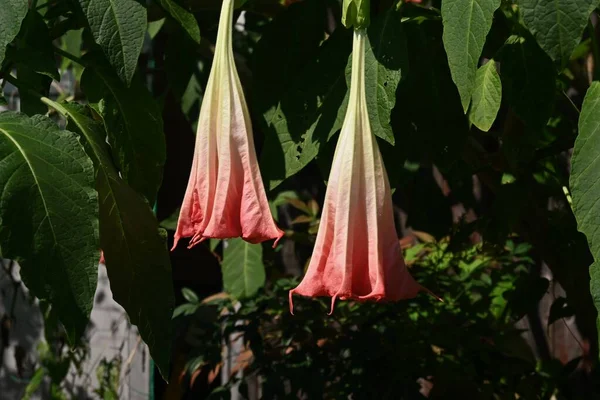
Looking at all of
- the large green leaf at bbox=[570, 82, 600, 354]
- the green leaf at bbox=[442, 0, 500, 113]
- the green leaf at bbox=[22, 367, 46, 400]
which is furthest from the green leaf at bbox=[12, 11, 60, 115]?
the green leaf at bbox=[22, 367, 46, 400]

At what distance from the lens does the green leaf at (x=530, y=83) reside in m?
1.12

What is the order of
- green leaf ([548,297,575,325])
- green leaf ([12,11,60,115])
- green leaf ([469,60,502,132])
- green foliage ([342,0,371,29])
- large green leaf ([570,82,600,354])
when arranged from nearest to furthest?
large green leaf ([570,82,600,354]) → green foliage ([342,0,371,29]) → green leaf ([469,60,502,132]) → green leaf ([12,11,60,115]) → green leaf ([548,297,575,325])

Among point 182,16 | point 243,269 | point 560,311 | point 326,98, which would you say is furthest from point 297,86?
point 243,269

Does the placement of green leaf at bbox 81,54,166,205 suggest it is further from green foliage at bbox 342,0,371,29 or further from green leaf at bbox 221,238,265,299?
green leaf at bbox 221,238,265,299

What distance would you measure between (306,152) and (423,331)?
987mm

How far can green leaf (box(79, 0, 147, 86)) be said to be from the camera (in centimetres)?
103

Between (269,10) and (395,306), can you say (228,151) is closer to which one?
(269,10)

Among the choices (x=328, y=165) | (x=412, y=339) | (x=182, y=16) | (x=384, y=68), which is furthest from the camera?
(x=412, y=339)

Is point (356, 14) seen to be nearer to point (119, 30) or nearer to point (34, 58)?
point (119, 30)

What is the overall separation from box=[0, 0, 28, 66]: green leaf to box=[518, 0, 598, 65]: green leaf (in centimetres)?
54

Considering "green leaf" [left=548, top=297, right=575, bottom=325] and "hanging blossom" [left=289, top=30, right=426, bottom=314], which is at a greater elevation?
"hanging blossom" [left=289, top=30, right=426, bottom=314]

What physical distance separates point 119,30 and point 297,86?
274mm

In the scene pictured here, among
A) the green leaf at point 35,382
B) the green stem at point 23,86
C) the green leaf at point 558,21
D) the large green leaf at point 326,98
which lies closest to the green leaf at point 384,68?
the large green leaf at point 326,98

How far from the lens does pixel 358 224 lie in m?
0.93
